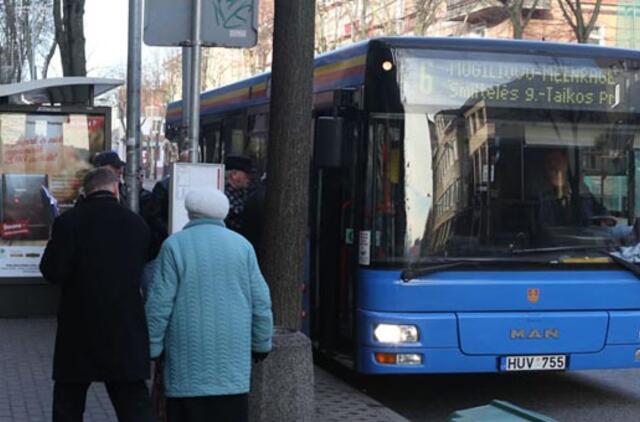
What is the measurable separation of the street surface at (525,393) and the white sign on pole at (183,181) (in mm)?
2596

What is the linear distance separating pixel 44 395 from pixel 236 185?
8.76 ft

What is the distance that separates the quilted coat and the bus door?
3200 millimetres

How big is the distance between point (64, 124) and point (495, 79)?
5.37 metres

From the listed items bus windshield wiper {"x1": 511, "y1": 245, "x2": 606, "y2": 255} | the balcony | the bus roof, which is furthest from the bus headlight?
→ the balcony

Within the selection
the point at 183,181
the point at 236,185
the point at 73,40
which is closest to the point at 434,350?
the point at 183,181

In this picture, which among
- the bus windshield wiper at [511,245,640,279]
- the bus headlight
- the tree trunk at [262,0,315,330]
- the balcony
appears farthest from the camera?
the balcony

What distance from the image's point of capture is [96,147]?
39.3 feet

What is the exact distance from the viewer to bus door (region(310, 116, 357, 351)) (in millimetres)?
8242

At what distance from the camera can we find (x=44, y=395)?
26.3 feet

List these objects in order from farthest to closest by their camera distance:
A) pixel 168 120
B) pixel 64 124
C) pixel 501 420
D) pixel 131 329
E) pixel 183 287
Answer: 1. pixel 168 120
2. pixel 64 124
3. pixel 131 329
4. pixel 183 287
5. pixel 501 420

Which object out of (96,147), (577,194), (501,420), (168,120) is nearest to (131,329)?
(501,420)

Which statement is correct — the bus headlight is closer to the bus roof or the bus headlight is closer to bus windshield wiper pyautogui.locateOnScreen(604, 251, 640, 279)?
bus windshield wiper pyautogui.locateOnScreen(604, 251, 640, 279)

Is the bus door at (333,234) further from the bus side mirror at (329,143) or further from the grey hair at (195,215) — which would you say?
the grey hair at (195,215)

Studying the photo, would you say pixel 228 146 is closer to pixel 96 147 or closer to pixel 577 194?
pixel 96 147
